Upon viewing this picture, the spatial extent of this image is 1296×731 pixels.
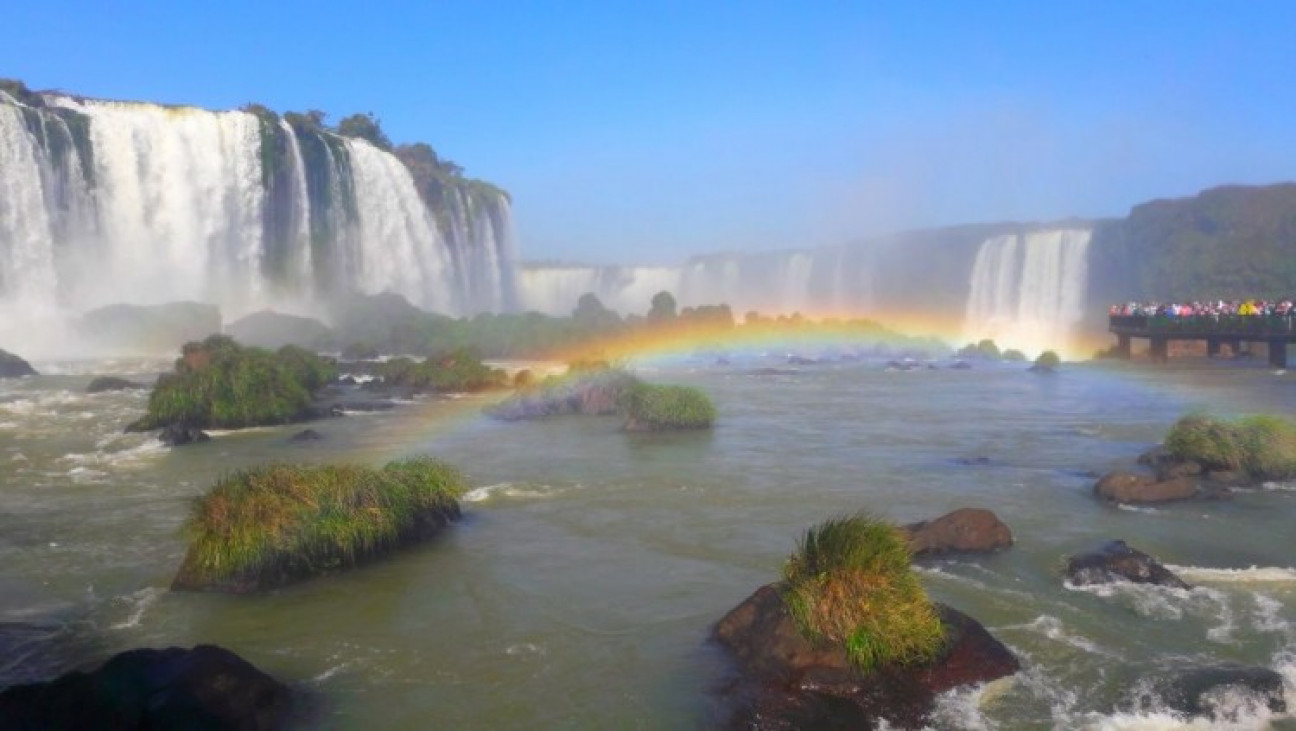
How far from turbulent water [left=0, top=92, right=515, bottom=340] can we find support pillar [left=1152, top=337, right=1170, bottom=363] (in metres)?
47.7

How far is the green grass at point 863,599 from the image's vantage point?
7.25 m

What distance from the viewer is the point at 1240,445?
1534 cm

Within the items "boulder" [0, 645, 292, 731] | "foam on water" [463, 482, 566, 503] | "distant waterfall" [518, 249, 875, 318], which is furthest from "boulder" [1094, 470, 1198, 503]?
"distant waterfall" [518, 249, 875, 318]

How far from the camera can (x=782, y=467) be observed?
1733 cm

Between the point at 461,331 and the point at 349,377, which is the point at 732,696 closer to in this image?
the point at 349,377

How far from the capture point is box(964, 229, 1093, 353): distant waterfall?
63.5 meters

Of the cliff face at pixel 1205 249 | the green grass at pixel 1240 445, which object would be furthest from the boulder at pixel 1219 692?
the cliff face at pixel 1205 249

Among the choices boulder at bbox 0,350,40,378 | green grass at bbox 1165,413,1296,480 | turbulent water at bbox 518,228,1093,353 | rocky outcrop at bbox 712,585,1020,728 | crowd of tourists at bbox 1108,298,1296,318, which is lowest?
rocky outcrop at bbox 712,585,1020,728

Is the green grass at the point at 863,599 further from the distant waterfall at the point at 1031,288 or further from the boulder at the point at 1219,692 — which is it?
the distant waterfall at the point at 1031,288

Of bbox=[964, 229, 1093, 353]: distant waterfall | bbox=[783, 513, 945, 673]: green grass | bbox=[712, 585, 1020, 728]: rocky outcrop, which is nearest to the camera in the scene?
bbox=[712, 585, 1020, 728]: rocky outcrop

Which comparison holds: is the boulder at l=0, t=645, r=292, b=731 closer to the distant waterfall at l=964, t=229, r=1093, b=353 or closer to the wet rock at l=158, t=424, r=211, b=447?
the wet rock at l=158, t=424, r=211, b=447

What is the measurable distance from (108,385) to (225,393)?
27.0 feet

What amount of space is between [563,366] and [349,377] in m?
11.1

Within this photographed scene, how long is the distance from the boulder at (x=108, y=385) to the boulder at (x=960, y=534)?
85.8 ft
